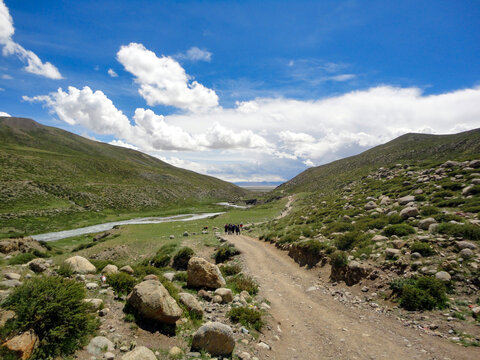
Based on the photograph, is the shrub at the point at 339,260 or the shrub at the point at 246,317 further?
the shrub at the point at 339,260

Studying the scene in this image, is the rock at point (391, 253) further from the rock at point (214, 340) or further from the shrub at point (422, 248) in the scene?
the rock at point (214, 340)

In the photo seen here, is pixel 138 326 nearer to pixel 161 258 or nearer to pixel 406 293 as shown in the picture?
pixel 406 293

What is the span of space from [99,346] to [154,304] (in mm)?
1941

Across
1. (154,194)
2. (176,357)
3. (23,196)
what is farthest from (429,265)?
(154,194)

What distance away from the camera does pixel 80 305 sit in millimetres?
7105

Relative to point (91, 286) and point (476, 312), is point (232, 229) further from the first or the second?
point (476, 312)

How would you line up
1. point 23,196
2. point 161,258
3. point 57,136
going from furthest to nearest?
1. point 57,136
2. point 23,196
3. point 161,258

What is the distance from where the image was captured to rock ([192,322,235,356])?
25.7 ft

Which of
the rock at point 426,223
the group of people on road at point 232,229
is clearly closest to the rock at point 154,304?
the rock at point 426,223

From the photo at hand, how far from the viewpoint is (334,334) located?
1054 centimetres

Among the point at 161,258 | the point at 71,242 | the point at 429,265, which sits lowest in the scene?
the point at 71,242

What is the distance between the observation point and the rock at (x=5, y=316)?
593 centimetres

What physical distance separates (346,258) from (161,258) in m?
17.9

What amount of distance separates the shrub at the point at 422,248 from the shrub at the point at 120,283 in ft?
55.0
